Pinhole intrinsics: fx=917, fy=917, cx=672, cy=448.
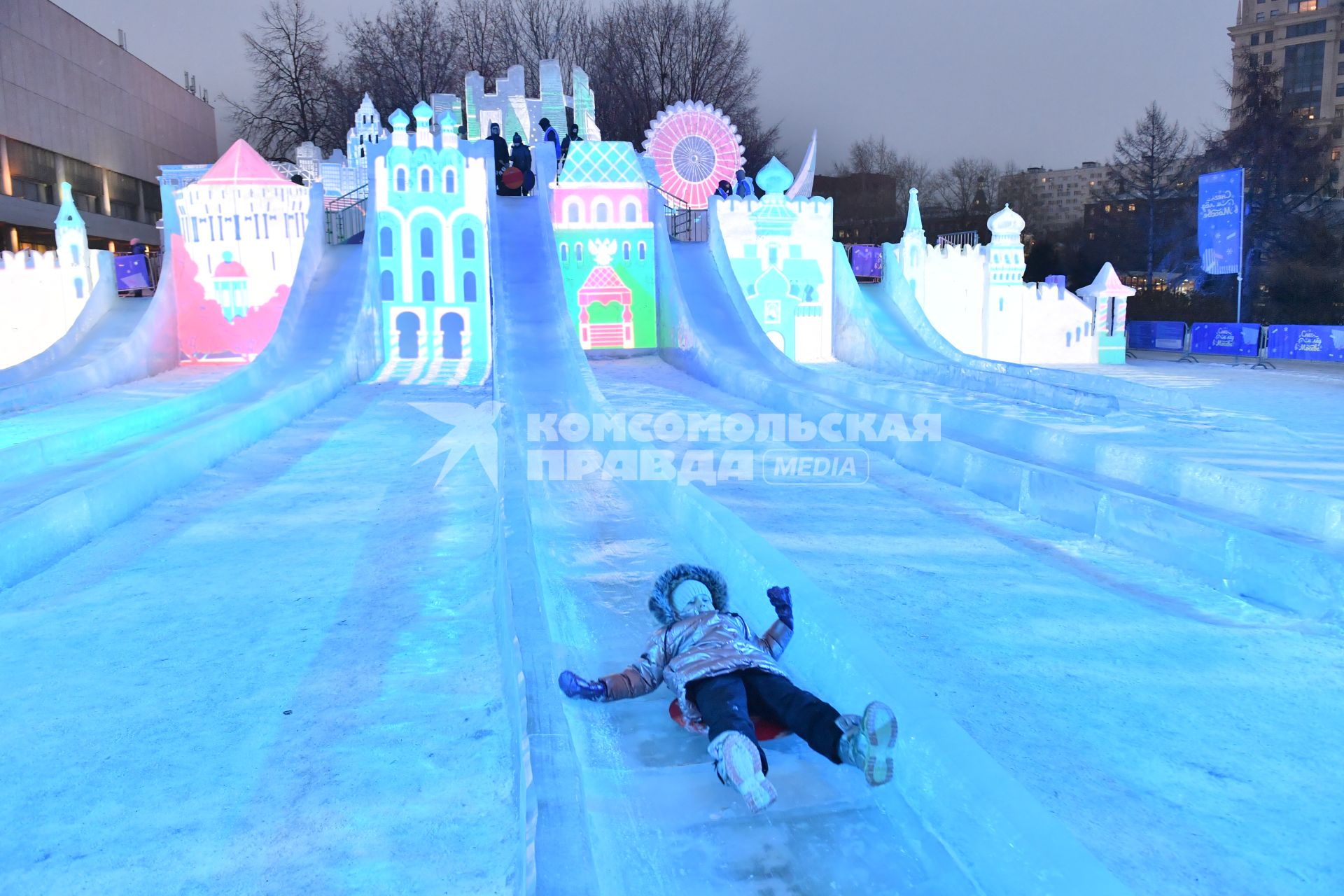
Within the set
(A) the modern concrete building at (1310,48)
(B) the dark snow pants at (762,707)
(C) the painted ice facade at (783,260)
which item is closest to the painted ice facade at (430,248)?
(C) the painted ice facade at (783,260)

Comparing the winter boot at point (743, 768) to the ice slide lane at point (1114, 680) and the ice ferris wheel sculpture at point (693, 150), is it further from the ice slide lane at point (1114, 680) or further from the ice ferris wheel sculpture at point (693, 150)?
the ice ferris wheel sculpture at point (693, 150)

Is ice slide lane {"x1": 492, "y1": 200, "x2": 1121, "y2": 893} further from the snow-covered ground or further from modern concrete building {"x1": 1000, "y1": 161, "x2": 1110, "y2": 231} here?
modern concrete building {"x1": 1000, "y1": 161, "x2": 1110, "y2": 231}

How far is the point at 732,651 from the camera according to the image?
268cm

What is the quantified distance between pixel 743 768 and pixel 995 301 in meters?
15.8

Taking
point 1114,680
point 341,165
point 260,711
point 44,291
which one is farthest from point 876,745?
point 341,165

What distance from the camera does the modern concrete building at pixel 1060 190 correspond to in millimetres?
50688

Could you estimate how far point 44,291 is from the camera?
1300cm

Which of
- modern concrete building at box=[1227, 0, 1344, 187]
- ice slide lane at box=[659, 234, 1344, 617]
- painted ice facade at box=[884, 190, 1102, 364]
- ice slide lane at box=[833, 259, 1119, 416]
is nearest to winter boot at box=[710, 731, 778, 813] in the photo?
ice slide lane at box=[659, 234, 1344, 617]

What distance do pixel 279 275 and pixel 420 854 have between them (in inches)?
487

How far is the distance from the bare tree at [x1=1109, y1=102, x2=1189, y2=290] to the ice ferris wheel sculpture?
68.1 feet

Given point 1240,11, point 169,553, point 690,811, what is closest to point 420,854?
point 690,811

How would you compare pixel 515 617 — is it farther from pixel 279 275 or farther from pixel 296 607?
pixel 279 275

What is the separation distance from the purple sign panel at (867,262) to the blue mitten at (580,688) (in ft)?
48.3

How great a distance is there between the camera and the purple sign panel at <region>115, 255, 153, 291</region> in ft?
46.4
